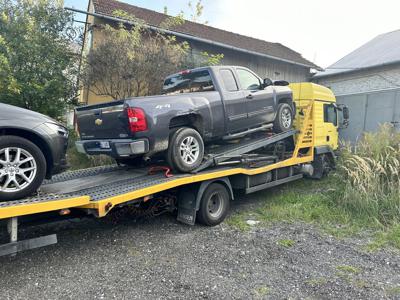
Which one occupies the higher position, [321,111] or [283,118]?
[321,111]

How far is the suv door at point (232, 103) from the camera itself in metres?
5.80

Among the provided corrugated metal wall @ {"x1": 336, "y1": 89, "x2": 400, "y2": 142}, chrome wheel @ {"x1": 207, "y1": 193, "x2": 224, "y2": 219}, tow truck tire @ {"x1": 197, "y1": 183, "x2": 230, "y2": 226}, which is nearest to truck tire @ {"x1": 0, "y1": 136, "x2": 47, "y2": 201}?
tow truck tire @ {"x1": 197, "y1": 183, "x2": 230, "y2": 226}

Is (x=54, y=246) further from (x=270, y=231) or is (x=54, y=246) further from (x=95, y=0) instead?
(x=95, y=0)

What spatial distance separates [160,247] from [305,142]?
452 cm

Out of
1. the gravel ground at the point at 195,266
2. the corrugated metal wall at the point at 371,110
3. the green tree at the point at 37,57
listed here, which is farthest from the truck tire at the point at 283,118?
the green tree at the point at 37,57

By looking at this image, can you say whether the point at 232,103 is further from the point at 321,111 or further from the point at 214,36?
the point at 214,36

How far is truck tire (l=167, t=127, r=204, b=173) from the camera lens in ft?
15.8

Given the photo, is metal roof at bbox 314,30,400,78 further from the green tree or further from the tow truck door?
Answer: the green tree

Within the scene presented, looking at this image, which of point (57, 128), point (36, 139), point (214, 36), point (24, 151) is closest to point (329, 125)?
point (57, 128)

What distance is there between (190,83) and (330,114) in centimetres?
429

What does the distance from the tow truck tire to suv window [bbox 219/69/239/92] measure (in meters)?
1.83

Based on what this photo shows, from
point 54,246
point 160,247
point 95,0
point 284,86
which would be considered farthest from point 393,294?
point 95,0

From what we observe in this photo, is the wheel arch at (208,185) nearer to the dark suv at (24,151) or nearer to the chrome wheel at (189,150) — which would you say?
the chrome wheel at (189,150)

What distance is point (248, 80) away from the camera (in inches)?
253
